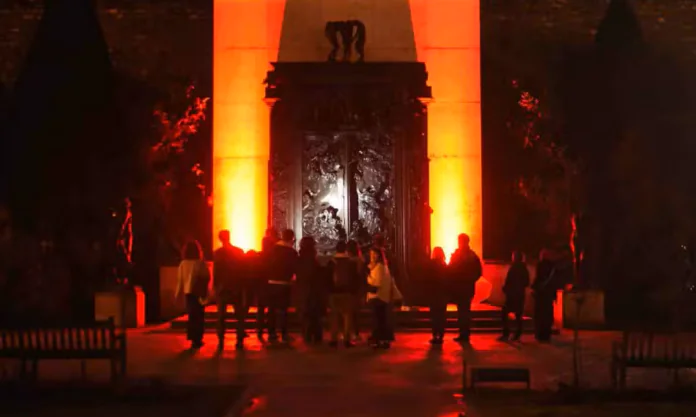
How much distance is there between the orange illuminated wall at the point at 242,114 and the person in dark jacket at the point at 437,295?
6.59 m

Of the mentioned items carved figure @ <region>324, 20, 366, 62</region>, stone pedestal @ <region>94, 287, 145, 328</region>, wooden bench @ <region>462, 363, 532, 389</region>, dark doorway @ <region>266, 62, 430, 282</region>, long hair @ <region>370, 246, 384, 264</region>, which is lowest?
wooden bench @ <region>462, 363, 532, 389</region>

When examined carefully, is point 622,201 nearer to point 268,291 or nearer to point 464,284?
point 464,284

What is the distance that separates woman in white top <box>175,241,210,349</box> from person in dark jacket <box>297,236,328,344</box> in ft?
4.57

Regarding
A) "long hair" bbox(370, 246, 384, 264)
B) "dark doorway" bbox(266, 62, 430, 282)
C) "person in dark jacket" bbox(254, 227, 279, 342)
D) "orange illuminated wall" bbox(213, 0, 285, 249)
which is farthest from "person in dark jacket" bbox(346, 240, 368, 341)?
"orange illuminated wall" bbox(213, 0, 285, 249)

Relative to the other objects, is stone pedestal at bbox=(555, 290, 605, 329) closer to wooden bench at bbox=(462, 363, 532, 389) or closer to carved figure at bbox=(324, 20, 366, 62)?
carved figure at bbox=(324, 20, 366, 62)

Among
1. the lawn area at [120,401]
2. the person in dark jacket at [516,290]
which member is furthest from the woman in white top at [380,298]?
the lawn area at [120,401]

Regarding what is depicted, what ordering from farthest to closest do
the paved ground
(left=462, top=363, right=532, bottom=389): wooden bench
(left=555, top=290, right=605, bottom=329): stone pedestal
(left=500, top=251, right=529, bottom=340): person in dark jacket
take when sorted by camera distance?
(left=555, top=290, right=605, bottom=329): stone pedestal
(left=500, top=251, right=529, bottom=340): person in dark jacket
(left=462, top=363, right=532, bottom=389): wooden bench
the paved ground

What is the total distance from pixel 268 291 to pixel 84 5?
33.5ft

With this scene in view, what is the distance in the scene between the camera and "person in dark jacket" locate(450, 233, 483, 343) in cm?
1709

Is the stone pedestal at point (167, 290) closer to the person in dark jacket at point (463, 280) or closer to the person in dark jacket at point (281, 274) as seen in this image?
the person in dark jacket at point (281, 274)

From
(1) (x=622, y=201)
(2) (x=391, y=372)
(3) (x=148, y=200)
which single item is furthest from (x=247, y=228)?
(2) (x=391, y=372)

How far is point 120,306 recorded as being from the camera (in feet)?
66.1

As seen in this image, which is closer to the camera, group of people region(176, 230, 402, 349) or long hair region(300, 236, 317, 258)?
group of people region(176, 230, 402, 349)

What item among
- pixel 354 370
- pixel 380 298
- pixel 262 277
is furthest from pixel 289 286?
pixel 354 370
